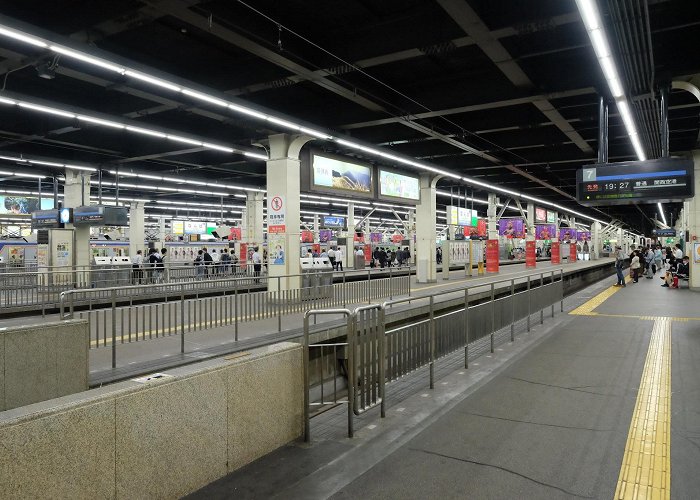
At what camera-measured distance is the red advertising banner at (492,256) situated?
2723 cm

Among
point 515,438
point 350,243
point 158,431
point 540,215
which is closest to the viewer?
point 158,431

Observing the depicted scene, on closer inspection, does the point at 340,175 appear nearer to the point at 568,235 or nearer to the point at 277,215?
the point at 277,215

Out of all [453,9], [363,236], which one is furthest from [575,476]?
[363,236]

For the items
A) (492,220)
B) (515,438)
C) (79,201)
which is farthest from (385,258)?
(515,438)

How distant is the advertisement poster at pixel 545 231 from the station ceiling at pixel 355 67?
19.8 m

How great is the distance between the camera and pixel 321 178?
1328 centimetres

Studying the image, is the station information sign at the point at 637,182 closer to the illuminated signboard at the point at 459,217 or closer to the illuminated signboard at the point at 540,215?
the illuminated signboard at the point at 459,217

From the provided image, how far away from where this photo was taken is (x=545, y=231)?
Answer: 3609 centimetres

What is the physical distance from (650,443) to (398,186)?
13470mm

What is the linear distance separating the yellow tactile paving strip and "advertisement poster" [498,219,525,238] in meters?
27.0

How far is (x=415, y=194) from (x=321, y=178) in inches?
235

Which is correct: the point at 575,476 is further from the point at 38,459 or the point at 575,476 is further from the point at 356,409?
the point at 38,459

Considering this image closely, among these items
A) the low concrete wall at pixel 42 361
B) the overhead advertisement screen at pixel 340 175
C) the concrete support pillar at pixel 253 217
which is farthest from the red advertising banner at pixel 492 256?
the low concrete wall at pixel 42 361

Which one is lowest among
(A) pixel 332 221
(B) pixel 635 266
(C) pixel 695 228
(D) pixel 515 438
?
(D) pixel 515 438
